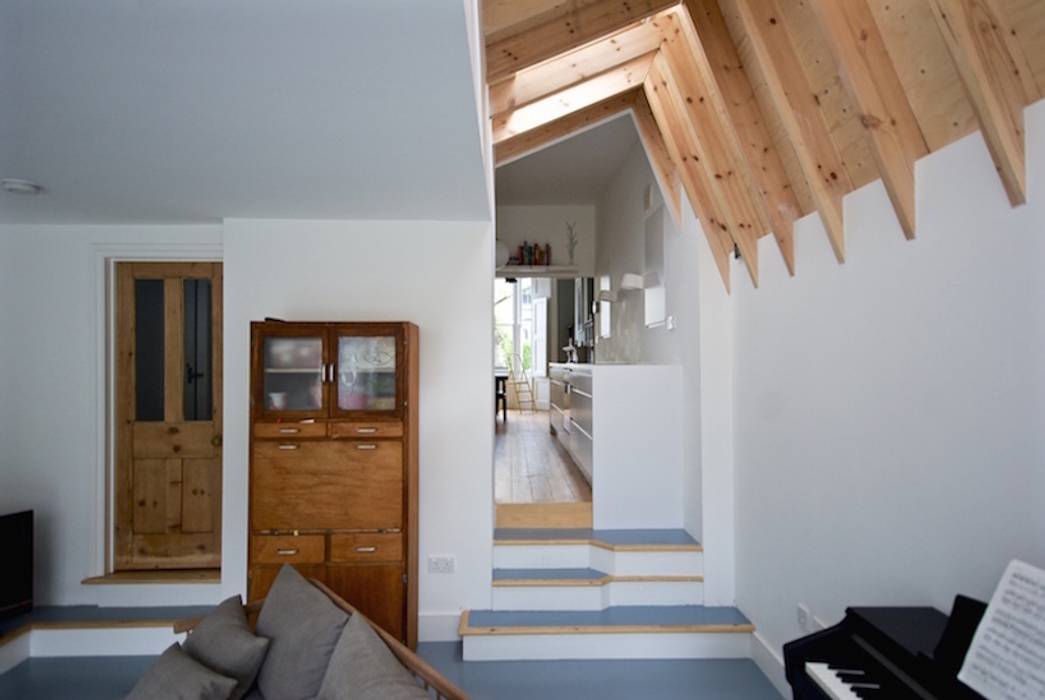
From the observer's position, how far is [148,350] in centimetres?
373

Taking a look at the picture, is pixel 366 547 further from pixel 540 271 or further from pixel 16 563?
pixel 540 271

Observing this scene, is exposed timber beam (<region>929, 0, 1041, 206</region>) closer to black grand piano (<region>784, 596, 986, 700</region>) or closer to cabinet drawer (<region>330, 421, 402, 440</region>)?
black grand piano (<region>784, 596, 986, 700</region>)

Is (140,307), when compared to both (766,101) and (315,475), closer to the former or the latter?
(315,475)

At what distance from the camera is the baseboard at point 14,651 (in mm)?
3096

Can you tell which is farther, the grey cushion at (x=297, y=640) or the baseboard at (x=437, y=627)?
the baseboard at (x=437, y=627)

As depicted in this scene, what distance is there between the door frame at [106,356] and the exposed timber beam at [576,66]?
7.13 feet

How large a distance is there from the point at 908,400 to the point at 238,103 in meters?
2.51

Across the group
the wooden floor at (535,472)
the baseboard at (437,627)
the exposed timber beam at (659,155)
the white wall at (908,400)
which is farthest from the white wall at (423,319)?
the white wall at (908,400)

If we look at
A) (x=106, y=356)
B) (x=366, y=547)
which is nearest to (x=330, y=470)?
(x=366, y=547)

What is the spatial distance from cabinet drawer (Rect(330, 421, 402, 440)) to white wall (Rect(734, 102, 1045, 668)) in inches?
81.8

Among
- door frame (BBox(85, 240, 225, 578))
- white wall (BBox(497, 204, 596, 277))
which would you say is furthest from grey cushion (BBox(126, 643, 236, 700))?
white wall (BBox(497, 204, 596, 277))

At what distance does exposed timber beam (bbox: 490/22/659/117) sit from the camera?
3039mm

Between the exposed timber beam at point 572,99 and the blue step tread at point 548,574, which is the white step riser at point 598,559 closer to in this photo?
the blue step tread at point 548,574

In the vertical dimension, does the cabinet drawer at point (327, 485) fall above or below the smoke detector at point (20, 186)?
below
